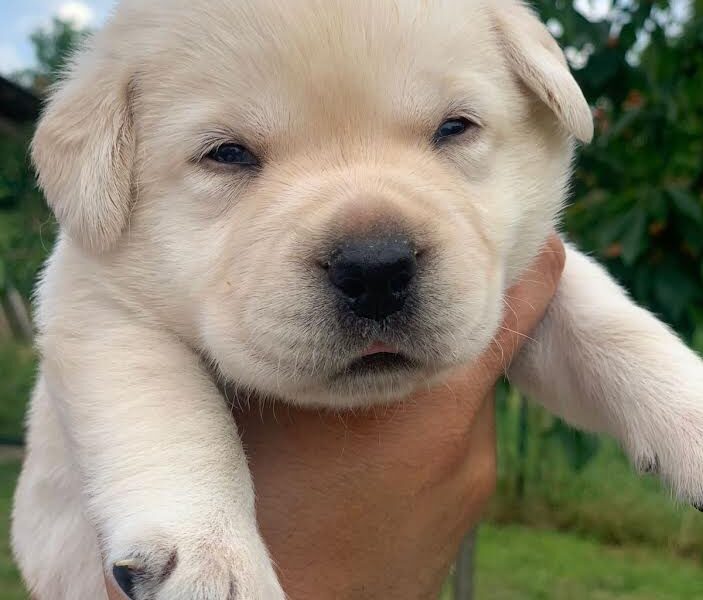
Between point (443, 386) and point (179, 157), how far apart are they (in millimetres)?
1159

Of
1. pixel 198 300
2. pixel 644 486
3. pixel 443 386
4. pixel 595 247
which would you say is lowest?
pixel 644 486

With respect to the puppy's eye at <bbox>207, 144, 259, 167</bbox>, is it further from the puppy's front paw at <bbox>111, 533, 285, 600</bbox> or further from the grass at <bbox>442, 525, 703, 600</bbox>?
the grass at <bbox>442, 525, 703, 600</bbox>

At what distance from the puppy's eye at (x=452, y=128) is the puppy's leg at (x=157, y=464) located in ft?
3.22

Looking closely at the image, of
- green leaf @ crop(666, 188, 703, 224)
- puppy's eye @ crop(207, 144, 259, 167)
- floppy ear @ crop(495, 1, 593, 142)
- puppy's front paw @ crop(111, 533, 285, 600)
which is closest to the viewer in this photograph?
puppy's front paw @ crop(111, 533, 285, 600)

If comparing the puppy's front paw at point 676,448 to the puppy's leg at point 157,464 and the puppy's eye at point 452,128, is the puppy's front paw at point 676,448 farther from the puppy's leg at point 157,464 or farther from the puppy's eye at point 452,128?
the puppy's leg at point 157,464

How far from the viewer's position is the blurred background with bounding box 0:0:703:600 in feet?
13.0

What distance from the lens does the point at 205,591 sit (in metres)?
1.83

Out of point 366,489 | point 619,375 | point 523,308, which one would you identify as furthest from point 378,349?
point 619,375

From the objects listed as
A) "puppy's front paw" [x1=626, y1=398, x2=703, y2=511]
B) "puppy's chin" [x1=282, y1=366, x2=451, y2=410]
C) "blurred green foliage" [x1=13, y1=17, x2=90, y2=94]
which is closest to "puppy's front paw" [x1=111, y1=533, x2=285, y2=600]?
"puppy's chin" [x1=282, y1=366, x2=451, y2=410]

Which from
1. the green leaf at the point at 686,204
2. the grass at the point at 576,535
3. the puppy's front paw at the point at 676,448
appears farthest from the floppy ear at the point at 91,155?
the grass at the point at 576,535

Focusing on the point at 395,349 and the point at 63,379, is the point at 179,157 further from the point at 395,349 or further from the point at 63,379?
the point at 395,349

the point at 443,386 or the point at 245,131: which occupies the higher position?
the point at 245,131

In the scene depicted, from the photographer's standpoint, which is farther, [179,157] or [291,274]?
[179,157]

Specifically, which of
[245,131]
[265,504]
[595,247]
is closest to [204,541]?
[265,504]
